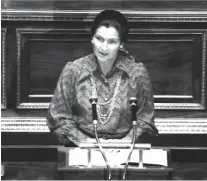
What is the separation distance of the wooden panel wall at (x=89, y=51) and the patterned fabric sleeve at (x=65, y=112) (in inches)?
36.8

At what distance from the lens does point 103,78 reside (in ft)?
11.9

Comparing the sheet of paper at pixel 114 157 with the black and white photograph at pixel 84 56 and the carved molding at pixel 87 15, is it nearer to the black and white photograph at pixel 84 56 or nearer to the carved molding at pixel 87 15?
the black and white photograph at pixel 84 56

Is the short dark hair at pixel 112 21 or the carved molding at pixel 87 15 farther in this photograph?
the carved molding at pixel 87 15

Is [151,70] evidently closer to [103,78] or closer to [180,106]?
[180,106]

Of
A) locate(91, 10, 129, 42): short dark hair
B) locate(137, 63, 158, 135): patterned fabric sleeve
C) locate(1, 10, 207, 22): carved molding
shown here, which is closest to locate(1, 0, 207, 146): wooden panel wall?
locate(1, 10, 207, 22): carved molding

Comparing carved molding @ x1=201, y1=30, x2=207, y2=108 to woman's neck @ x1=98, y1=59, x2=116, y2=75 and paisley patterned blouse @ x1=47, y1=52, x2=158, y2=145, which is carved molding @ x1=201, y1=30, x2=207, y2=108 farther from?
woman's neck @ x1=98, y1=59, x2=116, y2=75

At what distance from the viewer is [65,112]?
354 cm

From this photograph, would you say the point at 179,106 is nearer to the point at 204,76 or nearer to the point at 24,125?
the point at 204,76

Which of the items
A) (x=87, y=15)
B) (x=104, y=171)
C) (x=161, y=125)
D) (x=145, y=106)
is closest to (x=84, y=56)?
(x=87, y=15)

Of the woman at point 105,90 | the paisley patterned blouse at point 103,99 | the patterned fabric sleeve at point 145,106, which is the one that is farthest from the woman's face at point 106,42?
the patterned fabric sleeve at point 145,106

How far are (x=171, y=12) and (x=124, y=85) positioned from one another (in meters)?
1.10

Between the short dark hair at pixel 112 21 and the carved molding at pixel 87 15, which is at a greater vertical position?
the carved molding at pixel 87 15

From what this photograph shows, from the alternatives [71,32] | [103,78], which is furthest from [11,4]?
[103,78]

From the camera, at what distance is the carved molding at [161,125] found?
4473 millimetres
